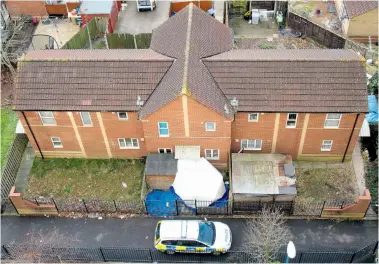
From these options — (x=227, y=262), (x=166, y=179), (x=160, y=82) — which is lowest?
(x=227, y=262)

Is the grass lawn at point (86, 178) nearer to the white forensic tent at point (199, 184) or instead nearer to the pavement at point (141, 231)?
the pavement at point (141, 231)

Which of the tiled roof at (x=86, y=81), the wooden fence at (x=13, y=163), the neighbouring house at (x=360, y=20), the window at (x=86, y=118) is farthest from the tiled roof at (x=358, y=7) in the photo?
the wooden fence at (x=13, y=163)

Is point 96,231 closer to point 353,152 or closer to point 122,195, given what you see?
point 122,195

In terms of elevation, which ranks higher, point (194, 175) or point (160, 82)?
point (160, 82)

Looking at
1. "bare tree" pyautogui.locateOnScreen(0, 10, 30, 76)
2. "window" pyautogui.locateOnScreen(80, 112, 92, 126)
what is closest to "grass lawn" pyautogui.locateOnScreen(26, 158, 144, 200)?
"window" pyautogui.locateOnScreen(80, 112, 92, 126)

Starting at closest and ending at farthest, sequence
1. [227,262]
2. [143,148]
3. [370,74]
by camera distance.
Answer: [227,262] < [143,148] < [370,74]

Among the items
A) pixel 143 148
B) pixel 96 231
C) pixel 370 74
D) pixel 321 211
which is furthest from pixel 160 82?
pixel 370 74

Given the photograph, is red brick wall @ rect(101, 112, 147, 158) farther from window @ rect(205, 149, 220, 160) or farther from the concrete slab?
the concrete slab
